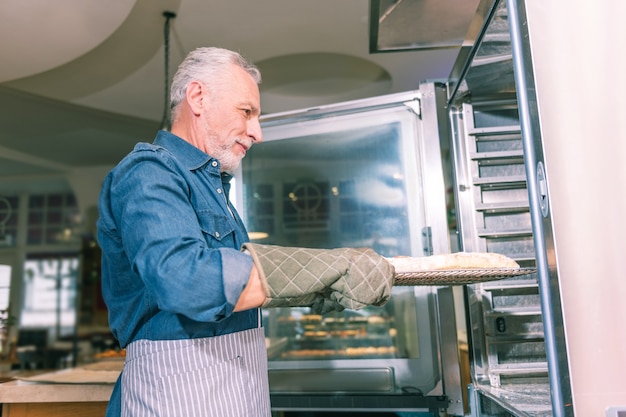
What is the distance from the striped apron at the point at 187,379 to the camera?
1133 millimetres

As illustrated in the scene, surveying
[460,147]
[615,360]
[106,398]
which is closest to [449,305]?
[460,147]

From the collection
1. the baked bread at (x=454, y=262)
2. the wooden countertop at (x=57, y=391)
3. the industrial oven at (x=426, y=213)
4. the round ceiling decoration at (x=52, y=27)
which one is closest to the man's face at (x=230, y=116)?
the baked bread at (x=454, y=262)

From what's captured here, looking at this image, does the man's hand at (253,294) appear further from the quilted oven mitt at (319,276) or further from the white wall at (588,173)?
the white wall at (588,173)

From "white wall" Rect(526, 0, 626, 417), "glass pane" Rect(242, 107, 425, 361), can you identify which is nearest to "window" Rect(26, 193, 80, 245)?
"glass pane" Rect(242, 107, 425, 361)

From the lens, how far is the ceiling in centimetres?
308

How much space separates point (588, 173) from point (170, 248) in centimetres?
79

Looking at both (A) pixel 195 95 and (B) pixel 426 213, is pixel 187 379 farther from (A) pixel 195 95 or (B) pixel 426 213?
(B) pixel 426 213

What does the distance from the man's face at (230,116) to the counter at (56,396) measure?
1.29 meters

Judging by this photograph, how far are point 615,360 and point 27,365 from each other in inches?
284

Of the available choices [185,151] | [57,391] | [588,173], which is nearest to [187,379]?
[185,151]

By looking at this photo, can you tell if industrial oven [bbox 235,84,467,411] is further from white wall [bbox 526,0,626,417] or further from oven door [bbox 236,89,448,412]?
white wall [bbox 526,0,626,417]

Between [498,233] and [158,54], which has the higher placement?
[158,54]

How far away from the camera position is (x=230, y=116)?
1.33m

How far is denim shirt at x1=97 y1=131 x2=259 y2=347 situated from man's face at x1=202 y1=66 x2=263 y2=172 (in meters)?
0.05
